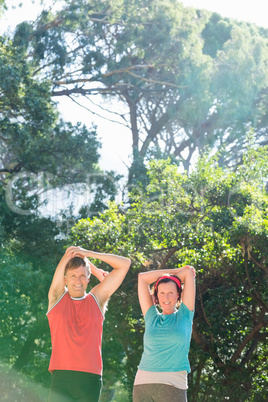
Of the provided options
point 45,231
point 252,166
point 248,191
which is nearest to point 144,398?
point 248,191

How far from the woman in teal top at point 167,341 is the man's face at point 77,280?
0.40m

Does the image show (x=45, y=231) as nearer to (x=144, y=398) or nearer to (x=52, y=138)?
(x=52, y=138)

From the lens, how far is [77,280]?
295 centimetres

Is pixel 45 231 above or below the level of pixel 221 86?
below

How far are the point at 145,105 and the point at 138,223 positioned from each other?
1038 centimetres

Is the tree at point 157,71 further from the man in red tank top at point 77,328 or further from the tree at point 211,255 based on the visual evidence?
the man in red tank top at point 77,328

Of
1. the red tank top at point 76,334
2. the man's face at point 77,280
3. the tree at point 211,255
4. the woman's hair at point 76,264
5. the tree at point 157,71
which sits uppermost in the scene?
the tree at point 157,71

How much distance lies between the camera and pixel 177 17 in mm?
16359

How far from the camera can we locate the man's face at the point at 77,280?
295 cm

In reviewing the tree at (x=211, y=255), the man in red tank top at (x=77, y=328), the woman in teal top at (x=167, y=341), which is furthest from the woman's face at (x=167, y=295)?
the tree at (x=211, y=255)

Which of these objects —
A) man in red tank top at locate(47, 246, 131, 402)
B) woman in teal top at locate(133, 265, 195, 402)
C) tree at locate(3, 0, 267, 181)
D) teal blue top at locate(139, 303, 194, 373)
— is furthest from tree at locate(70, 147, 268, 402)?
tree at locate(3, 0, 267, 181)

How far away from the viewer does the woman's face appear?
3061 millimetres

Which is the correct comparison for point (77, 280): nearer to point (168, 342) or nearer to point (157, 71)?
point (168, 342)

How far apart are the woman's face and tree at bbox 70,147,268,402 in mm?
3531
